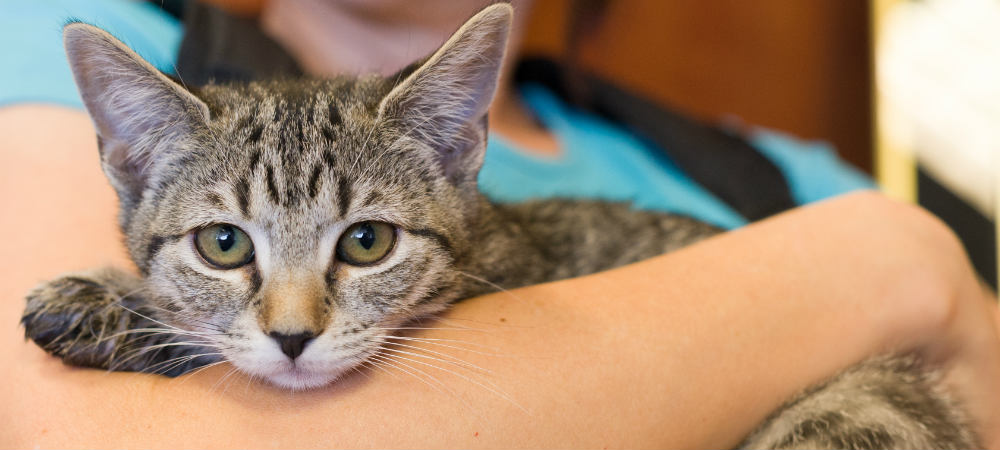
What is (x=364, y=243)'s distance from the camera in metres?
1.28

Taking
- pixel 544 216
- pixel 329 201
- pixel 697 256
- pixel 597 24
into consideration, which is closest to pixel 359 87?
pixel 329 201

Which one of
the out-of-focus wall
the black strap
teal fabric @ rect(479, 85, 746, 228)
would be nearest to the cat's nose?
teal fabric @ rect(479, 85, 746, 228)

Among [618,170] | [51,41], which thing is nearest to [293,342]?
[51,41]

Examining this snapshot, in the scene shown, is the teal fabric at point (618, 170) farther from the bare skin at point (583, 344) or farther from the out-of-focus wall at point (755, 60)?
the out-of-focus wall at point (755, 60)

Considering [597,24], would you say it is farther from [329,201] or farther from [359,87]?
[329,201]

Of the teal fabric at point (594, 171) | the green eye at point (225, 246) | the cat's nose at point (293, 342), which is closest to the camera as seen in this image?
the cat's nose at point (293, 342)

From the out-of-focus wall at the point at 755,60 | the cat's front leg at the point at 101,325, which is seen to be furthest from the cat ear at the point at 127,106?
the out-of-focus wall at the point at 755,60

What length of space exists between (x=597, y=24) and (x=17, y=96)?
6.76 feet

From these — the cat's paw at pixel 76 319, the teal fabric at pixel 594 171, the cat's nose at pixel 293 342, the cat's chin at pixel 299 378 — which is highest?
the cat's nose at pixel 293 342

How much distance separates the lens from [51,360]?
4.11 feet

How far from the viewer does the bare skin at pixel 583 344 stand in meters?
1.14

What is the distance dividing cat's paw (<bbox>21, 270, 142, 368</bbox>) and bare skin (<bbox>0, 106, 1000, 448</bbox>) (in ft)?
0.12

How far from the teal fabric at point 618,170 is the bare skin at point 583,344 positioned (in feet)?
2.21

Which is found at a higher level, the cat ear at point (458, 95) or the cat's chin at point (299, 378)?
the cat ear at point (458, 95)
